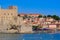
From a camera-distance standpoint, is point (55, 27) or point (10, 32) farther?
point (55, 27)

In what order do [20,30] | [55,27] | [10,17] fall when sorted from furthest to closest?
[55,27], [10,17], [20,30]

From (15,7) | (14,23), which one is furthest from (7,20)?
(15,7)

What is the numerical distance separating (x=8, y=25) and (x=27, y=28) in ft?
9.52

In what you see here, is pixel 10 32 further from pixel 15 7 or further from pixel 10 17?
pixel 15 7

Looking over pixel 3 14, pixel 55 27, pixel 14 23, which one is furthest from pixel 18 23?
pixel 55 27

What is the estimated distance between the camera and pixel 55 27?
64.8m

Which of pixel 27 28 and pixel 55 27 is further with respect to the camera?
pixel 55 27

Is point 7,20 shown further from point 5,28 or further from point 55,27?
point 55,27

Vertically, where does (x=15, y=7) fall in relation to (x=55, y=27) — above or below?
above

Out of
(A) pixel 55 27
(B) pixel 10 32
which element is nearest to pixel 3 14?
(B) pixel 10 32

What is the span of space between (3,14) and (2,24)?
3745 mm

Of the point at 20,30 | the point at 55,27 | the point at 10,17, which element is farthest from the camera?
the point at 55,27

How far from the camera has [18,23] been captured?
46.9 meters

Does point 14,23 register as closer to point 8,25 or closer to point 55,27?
point 8,25
